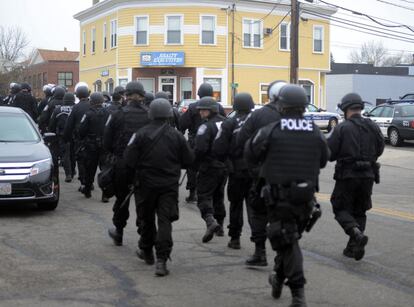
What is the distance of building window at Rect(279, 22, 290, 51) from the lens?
43.8 metres

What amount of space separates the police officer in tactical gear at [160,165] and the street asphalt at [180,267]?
0.45 metres

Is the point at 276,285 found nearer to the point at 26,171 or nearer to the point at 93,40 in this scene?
the point at 26,171

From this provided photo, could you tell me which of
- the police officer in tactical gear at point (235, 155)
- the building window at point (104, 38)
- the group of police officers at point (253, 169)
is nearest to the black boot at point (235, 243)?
the group of police officers at point (253, 169)

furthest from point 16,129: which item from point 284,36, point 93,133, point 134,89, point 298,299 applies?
point 284,36

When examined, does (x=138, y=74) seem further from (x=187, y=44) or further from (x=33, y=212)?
(x=33, y=212)

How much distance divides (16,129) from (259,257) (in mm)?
5619

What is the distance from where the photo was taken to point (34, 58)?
80938 millimetres

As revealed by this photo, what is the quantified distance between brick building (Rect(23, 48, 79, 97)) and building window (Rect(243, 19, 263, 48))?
32753mm

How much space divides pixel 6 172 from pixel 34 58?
246ft

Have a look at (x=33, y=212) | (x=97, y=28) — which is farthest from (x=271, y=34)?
(x=33, y=212)

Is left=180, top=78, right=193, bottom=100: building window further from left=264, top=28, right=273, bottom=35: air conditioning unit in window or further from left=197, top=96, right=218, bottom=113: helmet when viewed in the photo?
left=197, top=96, right=218, bottom=113: helmet

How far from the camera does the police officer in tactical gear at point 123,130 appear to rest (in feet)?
25.8

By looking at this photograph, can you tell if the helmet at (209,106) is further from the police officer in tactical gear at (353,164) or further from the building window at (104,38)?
the building window at (104,38)

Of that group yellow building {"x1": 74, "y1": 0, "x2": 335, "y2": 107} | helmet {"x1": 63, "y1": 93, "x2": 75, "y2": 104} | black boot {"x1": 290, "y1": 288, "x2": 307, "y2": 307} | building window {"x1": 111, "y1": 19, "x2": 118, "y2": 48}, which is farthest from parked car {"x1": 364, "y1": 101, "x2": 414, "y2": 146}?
building window {"x1": 111, "y1": 19, "x2": 118, "y2": 48}
